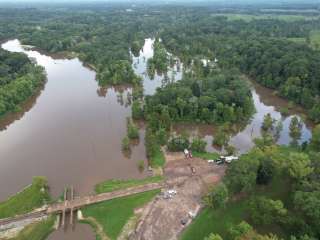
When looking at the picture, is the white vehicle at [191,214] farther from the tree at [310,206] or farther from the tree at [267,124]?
the tree at [267,124]

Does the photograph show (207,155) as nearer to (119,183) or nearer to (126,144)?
(126,144)

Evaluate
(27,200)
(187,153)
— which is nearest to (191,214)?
(187,153)

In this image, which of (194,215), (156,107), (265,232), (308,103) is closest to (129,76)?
(156,107)

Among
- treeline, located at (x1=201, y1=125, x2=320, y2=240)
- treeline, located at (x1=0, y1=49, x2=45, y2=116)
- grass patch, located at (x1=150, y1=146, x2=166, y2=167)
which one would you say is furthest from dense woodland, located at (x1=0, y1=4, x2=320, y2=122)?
grass patch, located at (x1=150, y1=146, x2=166, y2=167)

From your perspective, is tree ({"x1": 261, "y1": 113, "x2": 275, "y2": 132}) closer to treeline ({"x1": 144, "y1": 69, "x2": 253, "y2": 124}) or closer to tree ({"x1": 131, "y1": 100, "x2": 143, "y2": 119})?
treeline ({"x1": 144, "y1": 69, "x2": 253, "y2": 124})

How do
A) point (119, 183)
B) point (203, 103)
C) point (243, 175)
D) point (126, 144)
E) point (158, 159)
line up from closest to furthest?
point (243, 175) < point (119, 183) < point (158, 159) < point (126, 144) < point (203, 103)

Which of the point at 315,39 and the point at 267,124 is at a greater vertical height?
the point at 315,39
